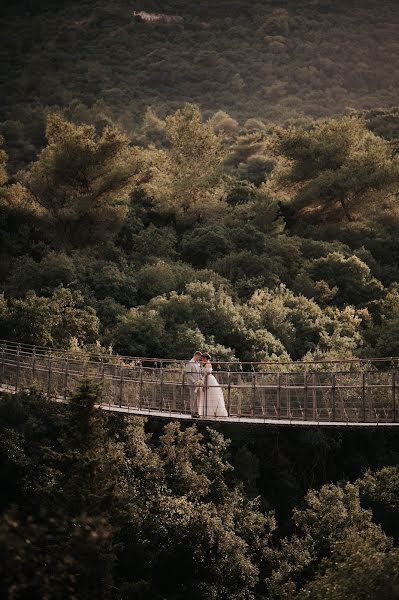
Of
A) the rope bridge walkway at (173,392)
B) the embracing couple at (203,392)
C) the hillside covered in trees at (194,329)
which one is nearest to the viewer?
the rope bridge walkway at (173,392)

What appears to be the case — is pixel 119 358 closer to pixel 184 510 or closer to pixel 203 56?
pixel 184 510

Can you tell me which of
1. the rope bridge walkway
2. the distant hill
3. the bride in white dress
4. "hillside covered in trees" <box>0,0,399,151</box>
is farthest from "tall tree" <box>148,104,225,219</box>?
the distant hill

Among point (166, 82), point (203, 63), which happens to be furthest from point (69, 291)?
point (203, 63)

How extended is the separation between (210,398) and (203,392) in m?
0.17

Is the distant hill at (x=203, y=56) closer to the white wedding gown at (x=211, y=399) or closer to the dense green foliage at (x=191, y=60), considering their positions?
the dense green foliage at (x=191, y=60)

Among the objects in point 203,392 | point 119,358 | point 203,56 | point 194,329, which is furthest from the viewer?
point 203,56

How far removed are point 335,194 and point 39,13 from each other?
79481 mm

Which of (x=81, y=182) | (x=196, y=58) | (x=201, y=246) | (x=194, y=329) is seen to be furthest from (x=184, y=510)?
(x=196, y=58)

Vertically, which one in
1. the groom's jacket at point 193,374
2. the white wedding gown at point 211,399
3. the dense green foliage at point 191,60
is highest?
the dense green foliage at point 191,60

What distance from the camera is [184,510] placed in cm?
1847

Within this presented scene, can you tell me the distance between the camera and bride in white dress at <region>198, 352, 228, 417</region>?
595 inches

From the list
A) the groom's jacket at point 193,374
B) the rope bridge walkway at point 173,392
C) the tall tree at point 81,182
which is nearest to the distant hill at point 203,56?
the tall tree at point 81,182

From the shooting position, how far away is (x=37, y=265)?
2680 cm

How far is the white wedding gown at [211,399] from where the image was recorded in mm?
15109
